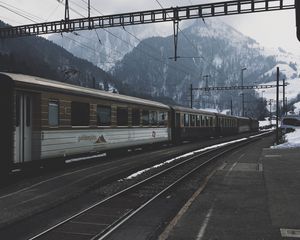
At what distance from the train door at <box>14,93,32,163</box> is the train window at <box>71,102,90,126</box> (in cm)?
268

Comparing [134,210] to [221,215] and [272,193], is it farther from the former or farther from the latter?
[272,193]

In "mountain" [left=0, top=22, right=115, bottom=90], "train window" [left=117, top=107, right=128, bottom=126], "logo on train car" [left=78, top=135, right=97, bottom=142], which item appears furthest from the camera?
"mountain" [left=0, top=22, right=115, bottom=90]

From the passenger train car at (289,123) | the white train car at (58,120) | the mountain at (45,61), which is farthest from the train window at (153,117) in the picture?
the mountain at (45,61)

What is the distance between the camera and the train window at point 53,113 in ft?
46.0

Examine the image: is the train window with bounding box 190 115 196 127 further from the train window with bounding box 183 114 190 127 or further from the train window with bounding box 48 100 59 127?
the train window with bounding box 48 100 59 127

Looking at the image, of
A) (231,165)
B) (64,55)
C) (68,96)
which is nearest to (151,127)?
(231,165)

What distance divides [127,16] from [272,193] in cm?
1592

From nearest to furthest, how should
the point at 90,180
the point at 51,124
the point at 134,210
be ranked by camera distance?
the point at 134,210
the point at 90,180
the point at 51,124

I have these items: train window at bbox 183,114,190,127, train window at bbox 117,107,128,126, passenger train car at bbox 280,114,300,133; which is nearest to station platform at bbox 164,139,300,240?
train window at bbox 117,107,128,126

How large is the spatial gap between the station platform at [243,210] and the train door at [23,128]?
5.20m

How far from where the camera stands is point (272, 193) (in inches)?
427

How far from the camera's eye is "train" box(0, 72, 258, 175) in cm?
1193

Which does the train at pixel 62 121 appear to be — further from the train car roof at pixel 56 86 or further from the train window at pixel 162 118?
the train window at pixel 162 118

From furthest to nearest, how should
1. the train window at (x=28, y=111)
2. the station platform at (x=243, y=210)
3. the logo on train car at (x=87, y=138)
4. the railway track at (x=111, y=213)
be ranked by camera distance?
the logo on train car at (x=87, y=138) → the train window at (x=28, y=111) → the railway track at (x=111, y=213) → the station platform at (x=243, y=210)
